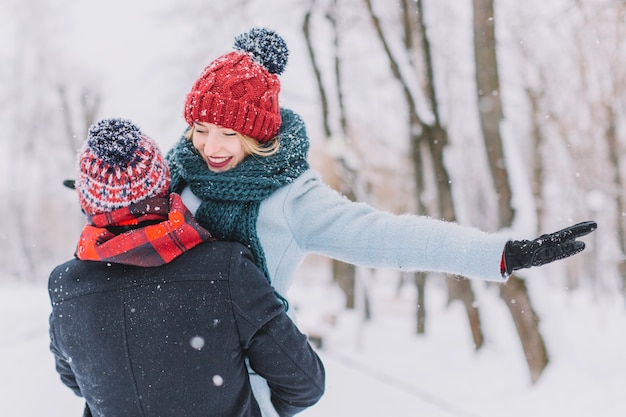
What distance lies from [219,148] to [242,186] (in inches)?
9.4

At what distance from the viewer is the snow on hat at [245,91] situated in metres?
1.87

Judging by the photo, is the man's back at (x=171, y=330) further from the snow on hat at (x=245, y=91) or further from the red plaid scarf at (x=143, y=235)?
the snow on hat at (x=245, y=91)

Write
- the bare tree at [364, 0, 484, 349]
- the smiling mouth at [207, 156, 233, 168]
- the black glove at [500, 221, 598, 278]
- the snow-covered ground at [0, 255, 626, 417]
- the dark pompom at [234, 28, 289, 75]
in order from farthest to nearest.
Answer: the bare tree at [364, 0, 484, 349]
the snow-covered ground at [0, 255, 626, 417]
the dark pompom at [234, 28, 289, 75]
the smiling mouth at [207, 156, 233, 168]
the black glove at [500, 221, 598, 278]

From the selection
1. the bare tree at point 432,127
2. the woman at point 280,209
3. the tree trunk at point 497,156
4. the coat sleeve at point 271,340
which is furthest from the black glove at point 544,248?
the bare tree at point 432,127

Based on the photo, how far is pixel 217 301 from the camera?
1.44 meters

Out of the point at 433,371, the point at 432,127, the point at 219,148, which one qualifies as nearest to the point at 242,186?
the point at 219,148

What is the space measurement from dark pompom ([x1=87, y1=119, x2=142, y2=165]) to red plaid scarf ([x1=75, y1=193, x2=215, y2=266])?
127 millimetres

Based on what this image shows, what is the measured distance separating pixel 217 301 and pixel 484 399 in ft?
24.7

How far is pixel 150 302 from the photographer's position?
144 centimetres

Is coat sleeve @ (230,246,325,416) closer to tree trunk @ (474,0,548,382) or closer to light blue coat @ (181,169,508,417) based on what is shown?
light blue coat @ (181,169,508,417)

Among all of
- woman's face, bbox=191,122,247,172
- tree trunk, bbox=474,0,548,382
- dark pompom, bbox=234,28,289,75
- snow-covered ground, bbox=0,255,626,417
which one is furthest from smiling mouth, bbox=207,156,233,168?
tree trunk, bbox=474,0,548,382

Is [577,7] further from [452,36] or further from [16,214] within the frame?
[16,214]

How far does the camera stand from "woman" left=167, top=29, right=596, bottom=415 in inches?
64.6

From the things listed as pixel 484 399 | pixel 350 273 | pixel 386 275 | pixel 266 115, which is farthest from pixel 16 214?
pixel 386 275
